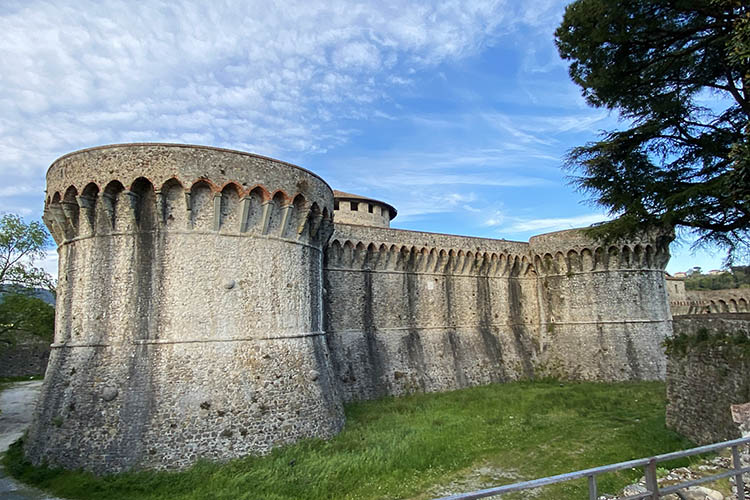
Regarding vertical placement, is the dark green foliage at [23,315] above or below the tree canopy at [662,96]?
A: below

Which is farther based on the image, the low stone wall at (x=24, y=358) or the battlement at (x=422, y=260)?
the low stone wall at (x=24, y=358)

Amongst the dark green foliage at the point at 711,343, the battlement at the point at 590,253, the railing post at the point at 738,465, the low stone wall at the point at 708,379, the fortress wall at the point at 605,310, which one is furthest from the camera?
the battlement at the point at 590,253

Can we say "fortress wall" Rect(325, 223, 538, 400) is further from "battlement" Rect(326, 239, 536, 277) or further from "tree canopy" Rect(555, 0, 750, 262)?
"tree canopy" Rect(555, 0, 750, 262)

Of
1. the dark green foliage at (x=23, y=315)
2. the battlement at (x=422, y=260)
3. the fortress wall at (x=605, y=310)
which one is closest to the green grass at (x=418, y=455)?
the fortress wall at (x=605, y=310)

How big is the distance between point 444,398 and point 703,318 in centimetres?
946

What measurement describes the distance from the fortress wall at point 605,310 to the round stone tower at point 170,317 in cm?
1615

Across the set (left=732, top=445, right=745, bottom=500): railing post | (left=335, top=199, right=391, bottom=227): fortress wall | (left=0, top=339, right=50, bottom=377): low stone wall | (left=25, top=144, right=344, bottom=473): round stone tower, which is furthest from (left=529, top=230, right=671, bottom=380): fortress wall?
(left=0, top=339, right=50, bottom=377): low stone wall

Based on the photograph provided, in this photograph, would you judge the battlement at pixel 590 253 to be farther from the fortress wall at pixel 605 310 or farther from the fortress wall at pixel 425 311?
the fortress wall at pixel 425 311

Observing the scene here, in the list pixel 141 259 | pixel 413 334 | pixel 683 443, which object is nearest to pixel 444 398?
pixel 413 334

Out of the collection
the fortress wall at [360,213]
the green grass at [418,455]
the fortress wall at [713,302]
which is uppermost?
the fortress wall at [360,213]

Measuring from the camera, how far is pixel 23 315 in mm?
19781

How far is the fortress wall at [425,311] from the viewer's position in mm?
18266

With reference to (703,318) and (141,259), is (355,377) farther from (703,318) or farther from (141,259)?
(703,318)

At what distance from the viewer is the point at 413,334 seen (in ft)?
66.3
